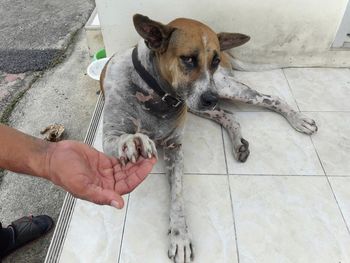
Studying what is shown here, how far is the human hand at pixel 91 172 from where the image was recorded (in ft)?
4.70

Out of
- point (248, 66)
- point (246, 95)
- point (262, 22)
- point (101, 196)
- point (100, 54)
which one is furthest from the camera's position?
point (100, 54)

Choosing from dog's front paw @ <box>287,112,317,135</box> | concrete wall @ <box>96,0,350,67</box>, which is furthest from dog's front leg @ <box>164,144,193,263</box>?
concrete wall @ <box>96,0,350,67</box>

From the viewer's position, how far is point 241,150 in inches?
95.3

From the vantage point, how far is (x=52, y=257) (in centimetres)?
194

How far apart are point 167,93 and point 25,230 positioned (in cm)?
122

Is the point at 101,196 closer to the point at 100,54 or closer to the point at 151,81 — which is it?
the point at 151,81

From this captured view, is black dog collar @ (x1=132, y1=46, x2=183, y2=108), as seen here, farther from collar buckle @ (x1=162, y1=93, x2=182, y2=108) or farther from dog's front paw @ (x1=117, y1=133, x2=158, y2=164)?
dog's front paw @ (x1=117, y1=133, x2=158, y2=164)

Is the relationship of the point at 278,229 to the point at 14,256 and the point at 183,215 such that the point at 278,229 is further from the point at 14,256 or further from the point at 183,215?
the point at 14,256

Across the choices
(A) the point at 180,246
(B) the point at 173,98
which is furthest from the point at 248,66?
(A) the point at 180,246

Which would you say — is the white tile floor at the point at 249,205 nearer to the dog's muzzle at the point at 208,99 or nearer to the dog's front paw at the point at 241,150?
the dog's front paw at the point at 241,150

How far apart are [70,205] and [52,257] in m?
0.35

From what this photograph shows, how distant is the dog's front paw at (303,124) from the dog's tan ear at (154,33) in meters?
1.31

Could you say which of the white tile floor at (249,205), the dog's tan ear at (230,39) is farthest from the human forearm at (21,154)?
the dog's tan ear at (230,39)

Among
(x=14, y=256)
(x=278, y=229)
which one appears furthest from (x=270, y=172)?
(x=14, y=256)
